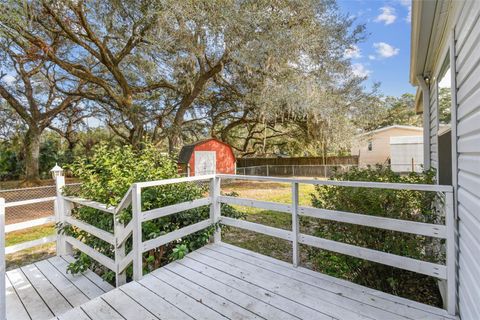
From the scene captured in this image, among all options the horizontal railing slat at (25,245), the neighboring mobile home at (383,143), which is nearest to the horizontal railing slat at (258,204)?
the horizontal railing slat at (25,245)

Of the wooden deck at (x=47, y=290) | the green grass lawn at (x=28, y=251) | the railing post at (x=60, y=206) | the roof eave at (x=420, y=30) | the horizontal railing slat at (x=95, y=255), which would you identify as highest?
the roof eave at (x=420, y=30)

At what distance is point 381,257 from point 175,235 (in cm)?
205

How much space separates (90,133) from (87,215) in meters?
17.2

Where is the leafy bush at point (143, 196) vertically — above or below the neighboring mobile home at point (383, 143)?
below

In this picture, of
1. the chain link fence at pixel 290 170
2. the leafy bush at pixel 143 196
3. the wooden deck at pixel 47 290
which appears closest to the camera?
the wooden deck at pixel 47 290

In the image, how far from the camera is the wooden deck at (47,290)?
2.43 meters

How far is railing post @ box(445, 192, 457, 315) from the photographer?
187 centimetres

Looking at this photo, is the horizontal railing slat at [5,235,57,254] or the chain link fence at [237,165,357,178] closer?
the horizontal railing slat at [5,235,57,254]

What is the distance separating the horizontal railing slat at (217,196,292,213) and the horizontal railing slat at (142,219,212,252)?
1.15 feet

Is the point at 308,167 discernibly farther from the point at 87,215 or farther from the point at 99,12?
the point at 87,215

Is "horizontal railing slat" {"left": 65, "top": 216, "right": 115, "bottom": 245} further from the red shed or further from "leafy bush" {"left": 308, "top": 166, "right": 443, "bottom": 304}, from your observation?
the red shed

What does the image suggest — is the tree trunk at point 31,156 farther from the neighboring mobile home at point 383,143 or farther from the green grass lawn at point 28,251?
the neighboring mobile home at point 383,143

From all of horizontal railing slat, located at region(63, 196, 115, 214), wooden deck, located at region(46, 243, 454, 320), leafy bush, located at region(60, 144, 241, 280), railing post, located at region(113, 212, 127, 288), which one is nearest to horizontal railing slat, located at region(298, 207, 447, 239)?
wooden deck, located at region(46, 243, 454, 320)

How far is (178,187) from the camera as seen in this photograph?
325 centimetres
